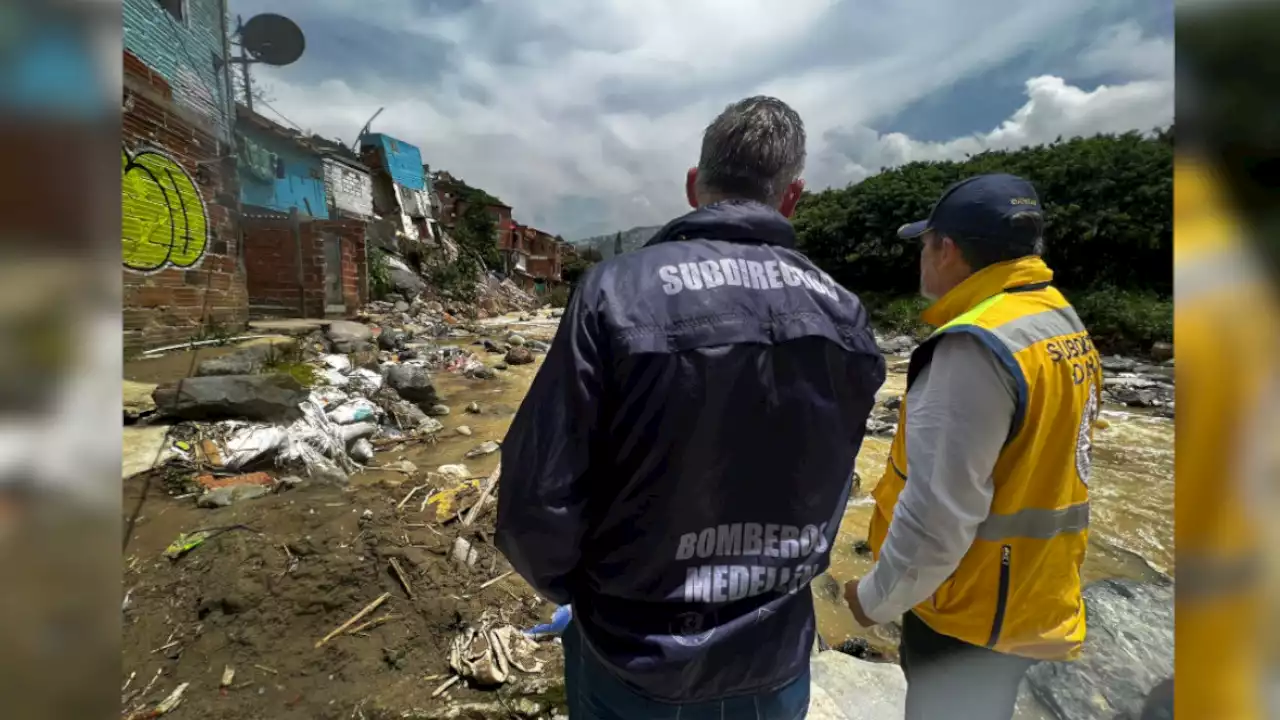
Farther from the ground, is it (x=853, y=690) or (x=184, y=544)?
(x=184, y=544)

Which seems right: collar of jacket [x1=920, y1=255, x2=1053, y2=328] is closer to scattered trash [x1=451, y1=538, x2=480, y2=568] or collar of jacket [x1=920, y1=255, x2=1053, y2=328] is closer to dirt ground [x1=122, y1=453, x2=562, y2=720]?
dirt ground [x1=122, y1=453, x2=562, y2=720]

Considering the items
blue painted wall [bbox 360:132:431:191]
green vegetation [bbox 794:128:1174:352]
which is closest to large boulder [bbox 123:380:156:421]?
green vegetation [bbox 794:128:1174:352]

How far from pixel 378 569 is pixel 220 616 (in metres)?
0.72

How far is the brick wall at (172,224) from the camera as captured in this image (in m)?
5.43

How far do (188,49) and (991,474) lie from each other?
990cm

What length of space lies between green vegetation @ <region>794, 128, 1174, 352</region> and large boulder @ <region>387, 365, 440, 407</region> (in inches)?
491

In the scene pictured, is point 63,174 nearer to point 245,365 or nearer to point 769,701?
point 769,701

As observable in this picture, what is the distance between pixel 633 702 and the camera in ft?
3.67

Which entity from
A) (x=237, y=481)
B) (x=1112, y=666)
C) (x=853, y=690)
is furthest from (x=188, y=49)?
(x=1112, y=666)

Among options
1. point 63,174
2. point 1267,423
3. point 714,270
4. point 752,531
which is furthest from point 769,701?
point 63,174

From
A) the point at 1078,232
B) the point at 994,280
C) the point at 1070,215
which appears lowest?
the point at 994,280

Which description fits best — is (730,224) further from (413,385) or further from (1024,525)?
(413,385)

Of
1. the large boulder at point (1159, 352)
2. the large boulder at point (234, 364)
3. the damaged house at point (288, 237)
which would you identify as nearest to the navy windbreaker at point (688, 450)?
the large boulder at point (234, 364)

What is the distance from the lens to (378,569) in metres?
3.11
